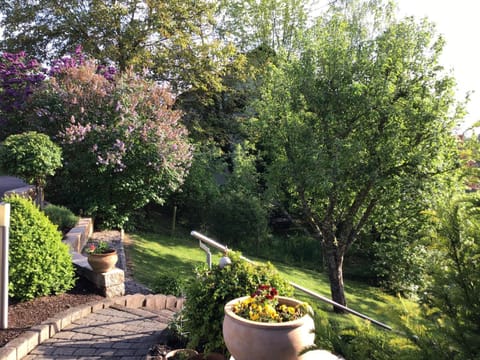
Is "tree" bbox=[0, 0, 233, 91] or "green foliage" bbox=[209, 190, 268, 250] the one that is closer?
"green foliage" bbox=[209, 190, 268, 250]

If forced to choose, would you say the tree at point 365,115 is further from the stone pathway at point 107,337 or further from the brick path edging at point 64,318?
the stone pathway at point 107,337

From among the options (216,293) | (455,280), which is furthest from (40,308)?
(455,280)

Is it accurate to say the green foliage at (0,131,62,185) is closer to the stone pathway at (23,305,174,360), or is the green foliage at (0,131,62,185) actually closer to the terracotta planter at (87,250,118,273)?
the terracotta planter at (87,250,118,273)

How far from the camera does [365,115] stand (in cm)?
803

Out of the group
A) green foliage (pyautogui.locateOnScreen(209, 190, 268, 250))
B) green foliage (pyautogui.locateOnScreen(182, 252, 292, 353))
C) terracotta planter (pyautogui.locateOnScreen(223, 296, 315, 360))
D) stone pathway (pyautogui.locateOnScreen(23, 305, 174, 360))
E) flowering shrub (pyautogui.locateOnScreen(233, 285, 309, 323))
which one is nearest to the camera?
terracotta planter (pyautogui.locateOnScreen(223, 296, 315, 360))

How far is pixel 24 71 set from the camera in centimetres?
1071

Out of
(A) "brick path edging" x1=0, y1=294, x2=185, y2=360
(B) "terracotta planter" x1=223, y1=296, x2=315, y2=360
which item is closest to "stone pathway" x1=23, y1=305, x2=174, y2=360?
(A) "brick path edging" x1=0, y1=294, x2=185, y2=360

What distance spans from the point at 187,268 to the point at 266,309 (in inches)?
258

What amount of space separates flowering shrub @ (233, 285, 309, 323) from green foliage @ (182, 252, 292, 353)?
0.42 metres

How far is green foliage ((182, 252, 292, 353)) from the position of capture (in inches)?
135

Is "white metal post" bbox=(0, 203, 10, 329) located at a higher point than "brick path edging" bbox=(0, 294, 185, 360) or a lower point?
higher

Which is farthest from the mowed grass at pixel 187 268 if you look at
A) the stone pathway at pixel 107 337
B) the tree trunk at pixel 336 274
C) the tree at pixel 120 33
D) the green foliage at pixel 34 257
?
the tree at pixel 120 33

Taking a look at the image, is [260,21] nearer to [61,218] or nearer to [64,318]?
[61,218]

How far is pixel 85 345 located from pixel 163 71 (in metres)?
12.0
